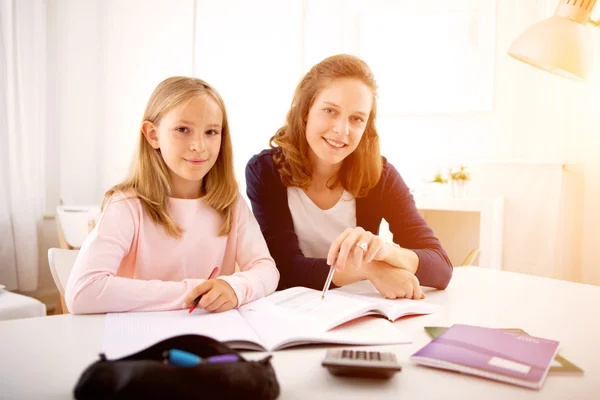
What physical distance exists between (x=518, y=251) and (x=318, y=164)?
216 centimetres

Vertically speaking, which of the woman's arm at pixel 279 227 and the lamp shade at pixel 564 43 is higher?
the lamp shade at pixel 564 43

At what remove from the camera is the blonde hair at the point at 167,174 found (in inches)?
48.2

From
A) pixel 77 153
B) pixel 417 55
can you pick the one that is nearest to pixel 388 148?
pixel 417 55

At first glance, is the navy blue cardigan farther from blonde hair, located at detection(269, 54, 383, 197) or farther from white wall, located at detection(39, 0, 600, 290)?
white wall, located at detection(39, 0, 600, 290)

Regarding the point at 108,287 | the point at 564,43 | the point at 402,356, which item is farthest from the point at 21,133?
the point at 402,356

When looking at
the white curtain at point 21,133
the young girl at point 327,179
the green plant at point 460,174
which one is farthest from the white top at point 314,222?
the white curtain at point 21,133

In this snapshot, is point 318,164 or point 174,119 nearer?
point 174,119

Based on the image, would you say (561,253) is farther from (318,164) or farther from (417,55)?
(318,164)

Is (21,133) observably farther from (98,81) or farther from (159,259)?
(159,259)

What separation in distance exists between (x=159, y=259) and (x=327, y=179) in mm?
599

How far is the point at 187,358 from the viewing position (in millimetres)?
531

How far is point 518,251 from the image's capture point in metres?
3.27

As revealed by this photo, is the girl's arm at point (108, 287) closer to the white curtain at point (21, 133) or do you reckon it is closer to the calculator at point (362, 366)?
the calculator at point (362, 366)

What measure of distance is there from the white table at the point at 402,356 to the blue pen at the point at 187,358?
85mm
